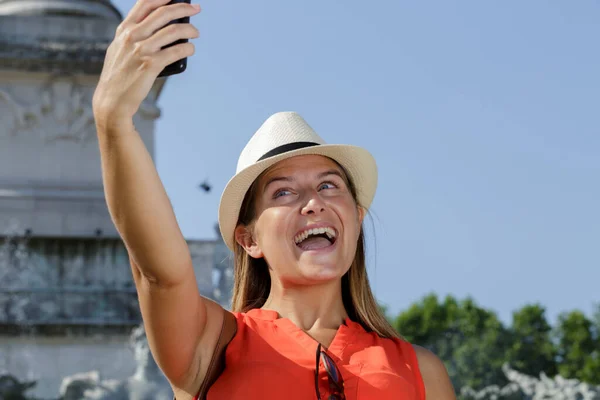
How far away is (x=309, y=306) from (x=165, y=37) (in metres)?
1.13

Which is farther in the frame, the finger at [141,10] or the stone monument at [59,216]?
the stone monument at [59,216]

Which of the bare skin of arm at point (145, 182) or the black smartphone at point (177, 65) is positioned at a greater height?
the black smartphone at point (177, 65)

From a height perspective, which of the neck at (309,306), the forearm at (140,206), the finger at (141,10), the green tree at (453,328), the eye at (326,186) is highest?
the green tree at (453,328)

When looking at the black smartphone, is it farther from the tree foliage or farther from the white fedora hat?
the tree foliage

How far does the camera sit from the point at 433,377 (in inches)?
144

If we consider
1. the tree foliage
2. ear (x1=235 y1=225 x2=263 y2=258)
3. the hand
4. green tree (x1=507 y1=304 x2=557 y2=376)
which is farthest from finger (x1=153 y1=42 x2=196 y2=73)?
green tree (x1=507 y1=304 x2=557 y2=376)

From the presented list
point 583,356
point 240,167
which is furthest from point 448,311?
point 240,167

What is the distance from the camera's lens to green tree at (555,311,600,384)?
49.7m

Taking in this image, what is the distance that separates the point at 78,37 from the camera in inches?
788

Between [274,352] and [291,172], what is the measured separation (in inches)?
23.4

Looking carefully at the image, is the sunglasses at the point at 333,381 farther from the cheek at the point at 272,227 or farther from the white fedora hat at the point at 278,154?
the white fedora hat at the point at 278,154

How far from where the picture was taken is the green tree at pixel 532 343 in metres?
49.9

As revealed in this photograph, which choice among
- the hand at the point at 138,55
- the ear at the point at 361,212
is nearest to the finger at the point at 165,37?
the hand at the point at 138,55

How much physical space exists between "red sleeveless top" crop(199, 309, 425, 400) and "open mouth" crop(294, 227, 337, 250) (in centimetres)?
22
